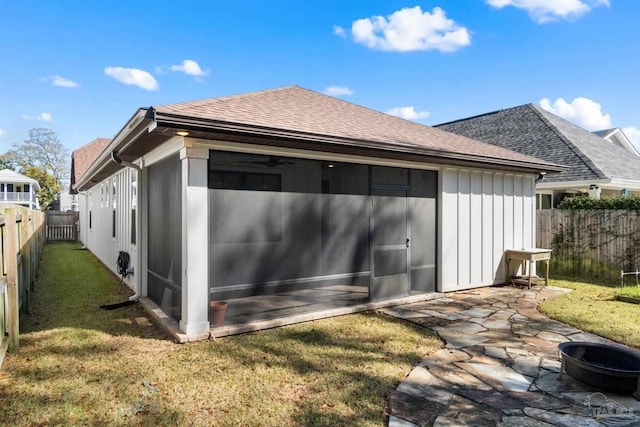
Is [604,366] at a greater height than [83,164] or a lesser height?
lesser

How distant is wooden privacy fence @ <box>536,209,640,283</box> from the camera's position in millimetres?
8367

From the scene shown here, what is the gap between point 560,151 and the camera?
1261cm

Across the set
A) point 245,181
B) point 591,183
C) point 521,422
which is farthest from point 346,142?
point 591,183

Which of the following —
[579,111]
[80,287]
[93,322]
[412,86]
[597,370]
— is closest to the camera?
[597,370]

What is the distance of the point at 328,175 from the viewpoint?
18.0 feet

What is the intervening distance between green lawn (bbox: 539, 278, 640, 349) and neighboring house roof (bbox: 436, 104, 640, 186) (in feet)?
15.9

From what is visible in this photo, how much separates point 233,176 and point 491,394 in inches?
139

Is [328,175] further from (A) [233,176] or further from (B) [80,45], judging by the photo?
(B) [80,45]

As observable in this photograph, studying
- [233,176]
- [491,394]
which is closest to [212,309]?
→ [233,176]

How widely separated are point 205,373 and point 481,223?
19.3 feet

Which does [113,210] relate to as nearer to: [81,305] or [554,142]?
[81,305]

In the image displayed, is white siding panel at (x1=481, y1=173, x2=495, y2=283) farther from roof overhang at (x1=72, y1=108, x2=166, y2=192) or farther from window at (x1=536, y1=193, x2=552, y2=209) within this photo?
window at (x1=536, y1=193, x2=552, y2=209)

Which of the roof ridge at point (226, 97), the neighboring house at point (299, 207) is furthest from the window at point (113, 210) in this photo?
the roof ridge at point (226, 97)

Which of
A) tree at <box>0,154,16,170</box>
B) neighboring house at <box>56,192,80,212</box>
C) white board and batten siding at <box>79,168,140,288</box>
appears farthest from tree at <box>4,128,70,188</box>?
white board and batten siding at <box>79,168,140,288</box>
